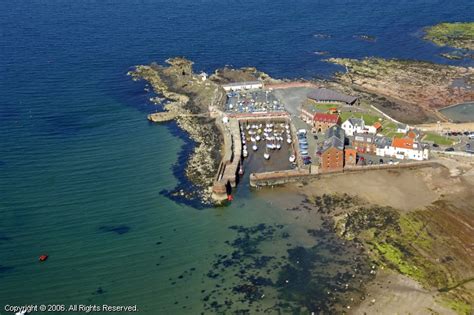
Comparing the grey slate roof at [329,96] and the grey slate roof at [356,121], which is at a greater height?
the grey slate roof at [329,96]

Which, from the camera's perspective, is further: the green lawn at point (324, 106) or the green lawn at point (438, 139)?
the green lawn at point (324, 106)

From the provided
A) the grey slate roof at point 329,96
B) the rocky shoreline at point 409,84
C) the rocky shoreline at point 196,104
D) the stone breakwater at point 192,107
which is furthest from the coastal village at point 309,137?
the rocky shoreline at point 409,84

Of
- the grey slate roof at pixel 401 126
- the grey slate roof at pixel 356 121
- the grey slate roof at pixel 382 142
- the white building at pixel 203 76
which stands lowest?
the grey slate roof at pixel 382 142

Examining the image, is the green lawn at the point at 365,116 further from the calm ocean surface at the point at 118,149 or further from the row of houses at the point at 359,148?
the calm ocean surface at the point at 118,149

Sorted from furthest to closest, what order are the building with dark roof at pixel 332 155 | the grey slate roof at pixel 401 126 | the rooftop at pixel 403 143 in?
the grey slate roof at pixel 401 126 → the rooftop at pixel 403 143 → the building with dark roof at pixel 332 155

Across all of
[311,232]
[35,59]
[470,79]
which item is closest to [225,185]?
[311,232]

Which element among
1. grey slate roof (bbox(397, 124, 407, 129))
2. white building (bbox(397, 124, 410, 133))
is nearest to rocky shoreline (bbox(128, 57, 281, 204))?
white building (bbox(397, 124, 410, 133))

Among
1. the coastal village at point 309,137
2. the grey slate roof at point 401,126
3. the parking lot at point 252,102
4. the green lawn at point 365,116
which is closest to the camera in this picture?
the coastal village at point 309,137
